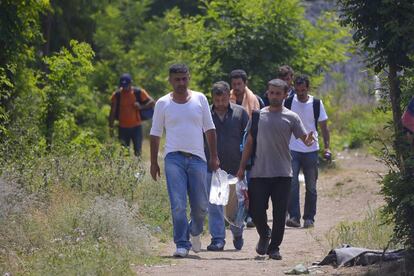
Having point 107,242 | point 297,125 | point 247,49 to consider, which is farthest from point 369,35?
point 247,49

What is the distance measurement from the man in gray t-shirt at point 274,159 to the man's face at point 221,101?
1218mm

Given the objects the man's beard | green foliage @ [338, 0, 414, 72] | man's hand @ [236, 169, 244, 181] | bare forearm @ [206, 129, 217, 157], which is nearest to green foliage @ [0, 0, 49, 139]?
bare forearm @ [206, 129, 217, 157]

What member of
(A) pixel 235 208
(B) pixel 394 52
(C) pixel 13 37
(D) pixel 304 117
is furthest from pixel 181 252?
(C) pixel 13 37

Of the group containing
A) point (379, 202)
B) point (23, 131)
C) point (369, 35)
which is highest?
point (369, 35)

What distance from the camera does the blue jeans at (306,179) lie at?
13.1 meters

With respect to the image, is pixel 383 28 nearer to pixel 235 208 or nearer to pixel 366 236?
pixel 366 236

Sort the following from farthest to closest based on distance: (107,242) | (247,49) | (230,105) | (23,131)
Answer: (247,49)
(23,131)
(230,105)
(107,242)

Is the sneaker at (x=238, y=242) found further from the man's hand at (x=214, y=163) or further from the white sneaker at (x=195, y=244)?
the man's hand at (x=214, y=163)

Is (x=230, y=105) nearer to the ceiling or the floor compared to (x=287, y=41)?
nearer to the floor

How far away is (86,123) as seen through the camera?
19703mm

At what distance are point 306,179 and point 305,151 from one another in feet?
1.40

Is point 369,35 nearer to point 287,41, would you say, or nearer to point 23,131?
point 23,131

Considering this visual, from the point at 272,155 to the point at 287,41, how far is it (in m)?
8.14

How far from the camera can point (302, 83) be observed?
13.0m
